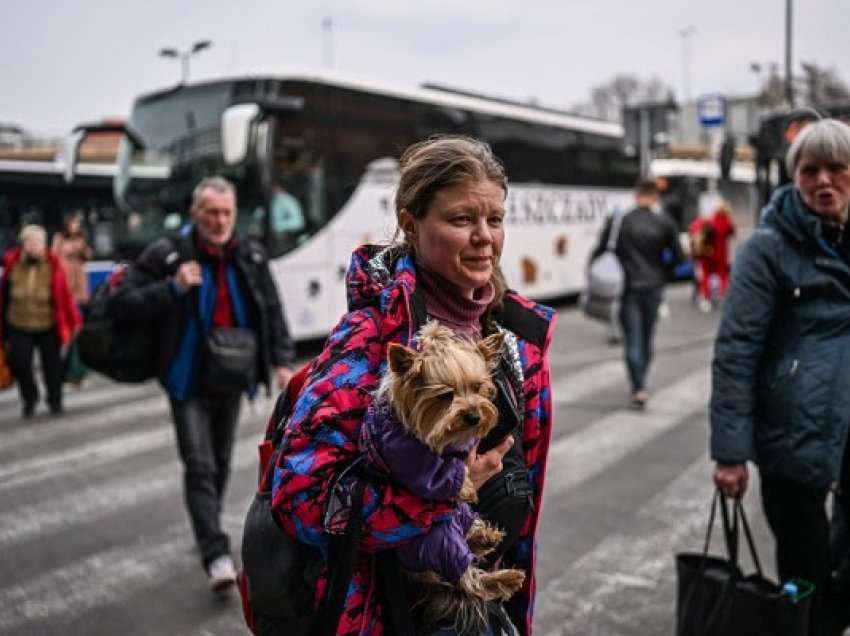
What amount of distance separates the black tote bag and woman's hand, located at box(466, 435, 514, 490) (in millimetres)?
1399

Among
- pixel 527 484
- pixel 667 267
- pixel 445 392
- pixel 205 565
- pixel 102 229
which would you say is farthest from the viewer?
pixel 102 229

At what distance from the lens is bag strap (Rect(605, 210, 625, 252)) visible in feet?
31.0

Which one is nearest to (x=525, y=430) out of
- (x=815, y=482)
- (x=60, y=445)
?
(x=815, y=482)

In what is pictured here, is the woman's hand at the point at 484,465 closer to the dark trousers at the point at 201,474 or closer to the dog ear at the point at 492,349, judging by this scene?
the dog ear at the point at 492,349

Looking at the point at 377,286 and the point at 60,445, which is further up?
the point at 377,286

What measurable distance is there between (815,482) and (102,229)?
19.2 m

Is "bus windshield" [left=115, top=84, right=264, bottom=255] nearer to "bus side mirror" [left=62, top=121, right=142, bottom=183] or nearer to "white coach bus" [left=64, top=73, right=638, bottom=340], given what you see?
"white coach bus" [left=64, top=73, right=638, bottom=340]

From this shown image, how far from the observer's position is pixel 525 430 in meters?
2.10

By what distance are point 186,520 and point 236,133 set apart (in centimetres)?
679

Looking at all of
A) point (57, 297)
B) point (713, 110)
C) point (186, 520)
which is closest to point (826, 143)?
point (186, 520)

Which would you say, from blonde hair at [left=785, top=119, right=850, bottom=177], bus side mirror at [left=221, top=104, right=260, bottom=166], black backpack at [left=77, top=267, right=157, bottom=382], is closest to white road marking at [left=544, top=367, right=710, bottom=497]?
black backpack at [left=77, top=267, right=157, bottom=382]

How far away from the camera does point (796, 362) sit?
298 cm

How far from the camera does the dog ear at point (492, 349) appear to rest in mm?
1770

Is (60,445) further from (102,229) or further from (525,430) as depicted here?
(102,229)
